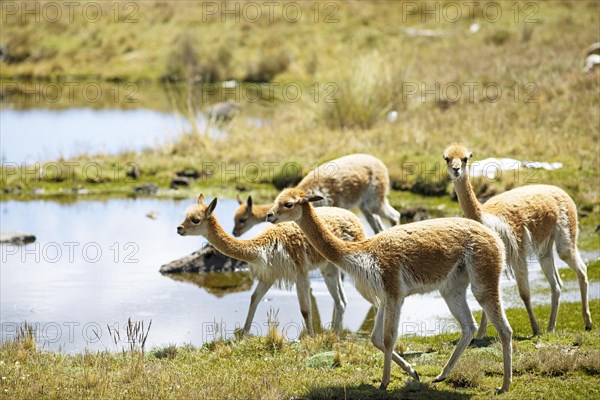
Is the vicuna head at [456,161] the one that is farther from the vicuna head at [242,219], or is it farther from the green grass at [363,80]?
the green grass at [363,80]

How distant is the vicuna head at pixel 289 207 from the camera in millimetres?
8211

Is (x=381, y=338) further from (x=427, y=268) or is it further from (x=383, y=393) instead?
(x=427, y=268)

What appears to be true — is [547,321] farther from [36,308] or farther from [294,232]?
[36,308]

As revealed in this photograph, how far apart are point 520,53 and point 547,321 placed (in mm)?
21352

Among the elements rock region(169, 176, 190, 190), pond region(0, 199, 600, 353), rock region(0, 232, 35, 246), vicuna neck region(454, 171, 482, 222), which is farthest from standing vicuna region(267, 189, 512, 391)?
rock region(169, 176, 190, 190)

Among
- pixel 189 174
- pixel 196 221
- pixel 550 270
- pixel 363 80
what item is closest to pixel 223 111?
pixel 363 80

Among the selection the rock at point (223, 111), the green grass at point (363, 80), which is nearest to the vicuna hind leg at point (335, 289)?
the green grass at point (363, 80)

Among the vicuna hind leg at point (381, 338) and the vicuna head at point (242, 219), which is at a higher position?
the vicuna head at point (242, 219)

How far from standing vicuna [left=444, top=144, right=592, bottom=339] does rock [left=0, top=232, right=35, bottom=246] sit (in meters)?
8.63

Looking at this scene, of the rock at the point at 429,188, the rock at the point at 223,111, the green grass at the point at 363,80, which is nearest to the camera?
the rock at the point at 429,188

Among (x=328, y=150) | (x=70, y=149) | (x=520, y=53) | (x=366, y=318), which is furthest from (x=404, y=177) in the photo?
(x=520, y=53)

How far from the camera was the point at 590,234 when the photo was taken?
49.0 ft

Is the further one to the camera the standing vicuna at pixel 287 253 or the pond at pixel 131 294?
the pond at pixel 131 294

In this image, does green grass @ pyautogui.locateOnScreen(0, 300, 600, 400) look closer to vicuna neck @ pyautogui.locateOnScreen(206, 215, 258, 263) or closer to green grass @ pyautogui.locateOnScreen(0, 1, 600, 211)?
vicuna neck @ pyautogui.locateOnScreen(206, 215, 258, 263)
